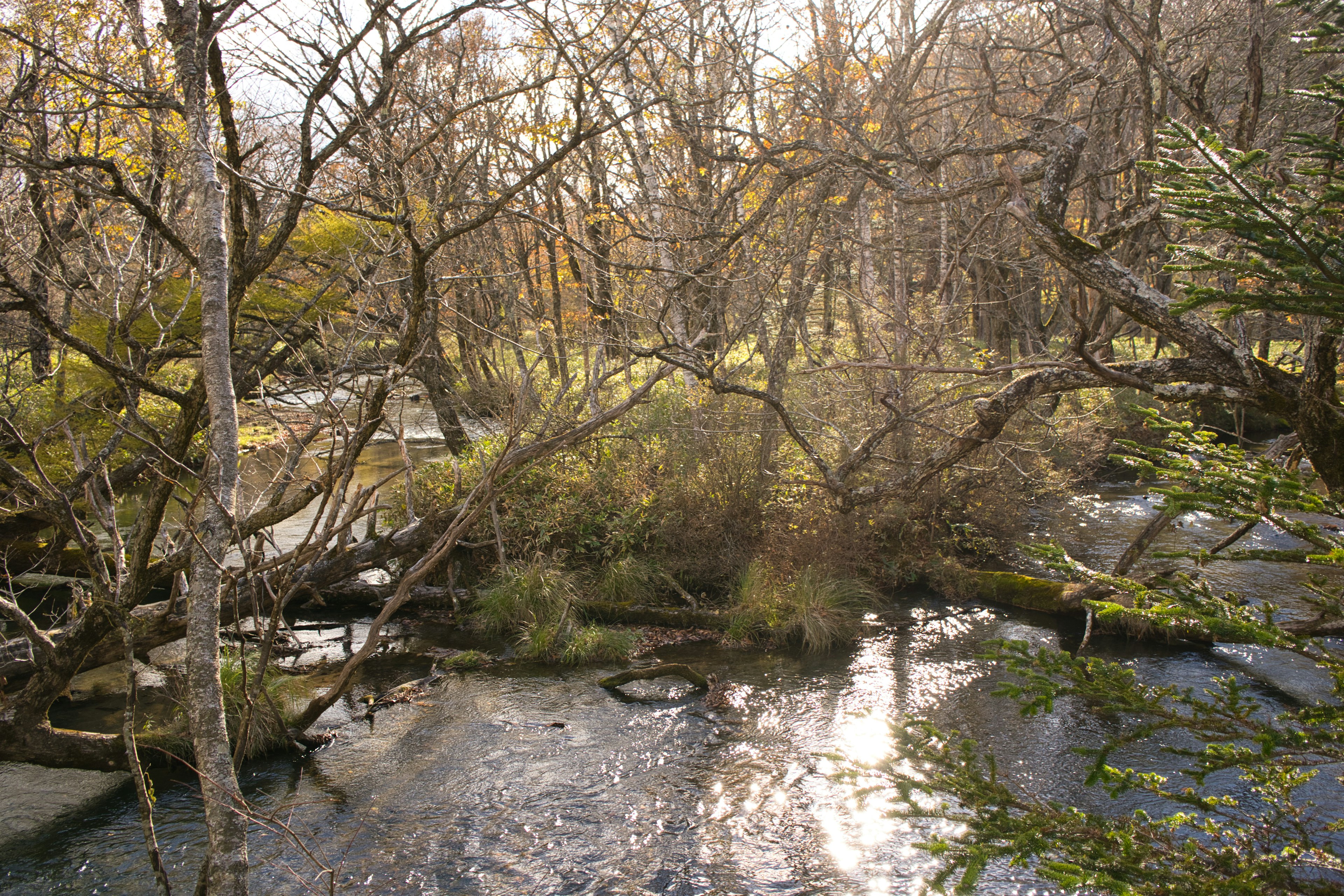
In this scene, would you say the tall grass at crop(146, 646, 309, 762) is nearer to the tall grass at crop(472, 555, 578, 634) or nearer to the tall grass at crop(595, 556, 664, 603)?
the tall grass at crop(472, 555, 578, 634)

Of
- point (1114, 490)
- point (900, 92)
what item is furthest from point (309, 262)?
point (1114, 490)

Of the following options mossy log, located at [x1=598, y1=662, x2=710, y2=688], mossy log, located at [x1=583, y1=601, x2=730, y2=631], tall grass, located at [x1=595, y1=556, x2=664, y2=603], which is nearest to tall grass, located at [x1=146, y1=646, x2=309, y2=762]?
mossy log, located at [x1=598, y1=662, x2=710, y2=688]

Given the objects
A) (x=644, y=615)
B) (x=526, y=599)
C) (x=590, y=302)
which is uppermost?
(x=590, y=302)

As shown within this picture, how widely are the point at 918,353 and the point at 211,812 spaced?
362 inches

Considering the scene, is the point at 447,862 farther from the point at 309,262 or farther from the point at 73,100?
the point at 309,262

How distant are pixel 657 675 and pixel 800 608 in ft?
6.31

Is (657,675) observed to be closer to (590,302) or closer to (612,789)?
(612,789)

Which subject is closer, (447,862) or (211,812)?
(211,812)

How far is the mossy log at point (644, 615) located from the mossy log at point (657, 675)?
1431 mm

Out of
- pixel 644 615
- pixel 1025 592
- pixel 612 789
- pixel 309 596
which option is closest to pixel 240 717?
pixel 612 789

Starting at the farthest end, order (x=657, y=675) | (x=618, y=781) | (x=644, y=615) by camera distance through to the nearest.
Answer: (x=644, y=615) < (x=657, y=675) < (x=618, y=781)

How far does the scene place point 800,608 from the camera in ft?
29.7

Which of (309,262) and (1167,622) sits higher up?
(309,262)

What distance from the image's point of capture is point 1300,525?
2.60m
